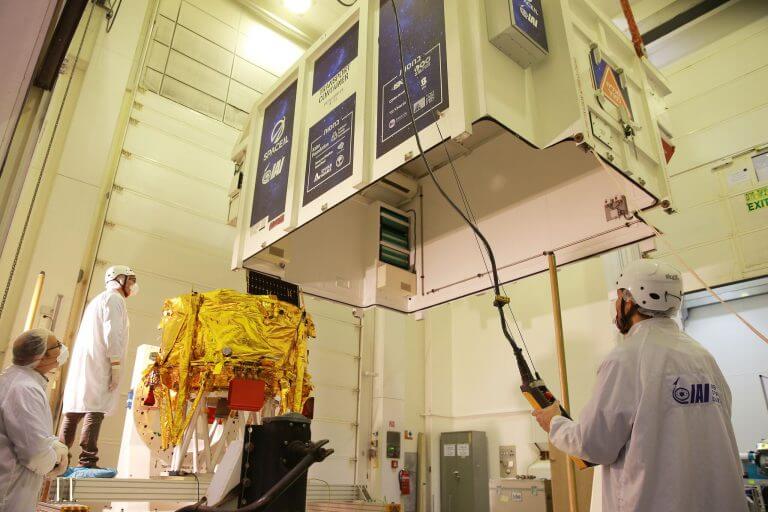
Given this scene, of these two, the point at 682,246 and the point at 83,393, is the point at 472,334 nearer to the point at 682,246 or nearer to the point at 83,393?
the point at 682,246

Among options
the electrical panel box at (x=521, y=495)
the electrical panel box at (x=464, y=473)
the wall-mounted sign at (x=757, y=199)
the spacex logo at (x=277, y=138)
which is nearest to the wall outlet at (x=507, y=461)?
the electrical panel box at (x=464, y=473)

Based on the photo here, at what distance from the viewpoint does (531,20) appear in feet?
9.99

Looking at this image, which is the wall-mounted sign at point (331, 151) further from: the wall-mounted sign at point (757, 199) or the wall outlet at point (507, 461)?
the wall outlet at point (507, 461)

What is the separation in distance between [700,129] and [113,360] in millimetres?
7189

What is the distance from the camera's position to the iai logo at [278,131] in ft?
15.3

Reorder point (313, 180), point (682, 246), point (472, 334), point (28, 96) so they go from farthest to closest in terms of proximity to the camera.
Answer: point (472, 334) < point (682, 246) < point (313, 180) < point (28, 96)

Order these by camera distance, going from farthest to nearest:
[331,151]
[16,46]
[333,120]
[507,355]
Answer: [507,355] < [333,120] < [331,151] < [16,46]

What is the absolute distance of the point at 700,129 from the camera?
266 inches

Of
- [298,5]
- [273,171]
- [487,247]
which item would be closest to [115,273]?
[273,171]

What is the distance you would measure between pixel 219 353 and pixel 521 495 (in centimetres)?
458

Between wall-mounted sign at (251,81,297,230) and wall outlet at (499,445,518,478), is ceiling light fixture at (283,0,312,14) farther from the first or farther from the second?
wall outlet at (499,445,518,478)

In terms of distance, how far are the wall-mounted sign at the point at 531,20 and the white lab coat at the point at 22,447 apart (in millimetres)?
3566

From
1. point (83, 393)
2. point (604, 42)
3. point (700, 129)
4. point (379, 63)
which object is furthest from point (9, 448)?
point (700, 129)

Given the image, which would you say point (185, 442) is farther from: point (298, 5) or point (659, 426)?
point (298, 5)
